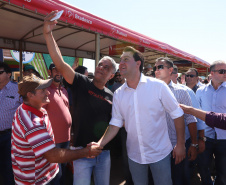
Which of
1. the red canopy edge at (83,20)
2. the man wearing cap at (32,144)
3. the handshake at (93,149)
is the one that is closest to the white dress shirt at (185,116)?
the handshake at (93,149)

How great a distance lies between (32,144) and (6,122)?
1940 millimetres

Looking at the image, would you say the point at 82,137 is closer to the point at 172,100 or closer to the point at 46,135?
the point at 46,135

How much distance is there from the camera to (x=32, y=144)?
1465 millimetres

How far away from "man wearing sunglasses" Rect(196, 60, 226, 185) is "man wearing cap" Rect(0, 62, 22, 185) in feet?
11.5

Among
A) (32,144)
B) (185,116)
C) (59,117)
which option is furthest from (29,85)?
(185,116)

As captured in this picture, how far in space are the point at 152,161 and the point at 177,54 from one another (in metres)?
6.79

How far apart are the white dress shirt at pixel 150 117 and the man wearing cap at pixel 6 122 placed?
2.29 m

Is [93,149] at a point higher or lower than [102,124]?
lower

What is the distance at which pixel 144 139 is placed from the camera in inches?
75.0

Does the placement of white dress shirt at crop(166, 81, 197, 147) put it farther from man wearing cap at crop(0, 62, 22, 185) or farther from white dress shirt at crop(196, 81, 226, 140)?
man wearing cap at crop(0, 62, 22, 185)

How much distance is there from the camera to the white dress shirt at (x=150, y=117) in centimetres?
188

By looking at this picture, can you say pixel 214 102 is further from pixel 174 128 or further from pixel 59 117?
pixel 59 117

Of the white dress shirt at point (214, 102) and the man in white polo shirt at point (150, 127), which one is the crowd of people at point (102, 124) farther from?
the white dress shirt at point (214, 102)

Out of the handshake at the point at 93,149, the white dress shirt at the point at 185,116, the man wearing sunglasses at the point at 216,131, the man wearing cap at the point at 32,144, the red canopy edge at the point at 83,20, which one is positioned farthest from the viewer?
the man wearing sunglasses at the point at 216,131
